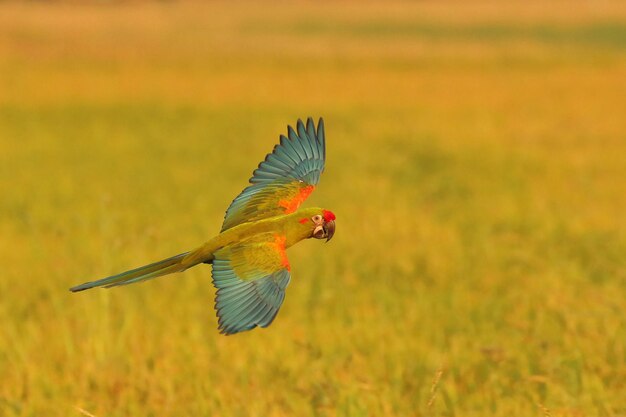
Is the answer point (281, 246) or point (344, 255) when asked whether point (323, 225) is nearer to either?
point (281, 246)

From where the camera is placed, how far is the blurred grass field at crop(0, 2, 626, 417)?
4461 millimetres

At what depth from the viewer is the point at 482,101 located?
26.4 metres

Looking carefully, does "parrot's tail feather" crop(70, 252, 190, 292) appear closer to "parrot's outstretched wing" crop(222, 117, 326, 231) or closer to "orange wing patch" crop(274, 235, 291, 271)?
"orange wing patch" crop(274, 235, 291, 271)

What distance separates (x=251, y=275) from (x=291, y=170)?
448mm

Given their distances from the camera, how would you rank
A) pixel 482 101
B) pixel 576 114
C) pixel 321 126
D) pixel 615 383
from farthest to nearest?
1. pixel 482 101
2. pixel 576 114
3. pixel 615 383
4. pixel 321 126

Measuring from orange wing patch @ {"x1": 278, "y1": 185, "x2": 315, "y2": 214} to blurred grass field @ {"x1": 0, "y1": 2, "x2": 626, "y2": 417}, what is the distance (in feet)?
3.52

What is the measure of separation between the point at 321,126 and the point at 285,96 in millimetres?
27202

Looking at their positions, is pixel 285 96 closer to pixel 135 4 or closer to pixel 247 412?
pixel 247 412

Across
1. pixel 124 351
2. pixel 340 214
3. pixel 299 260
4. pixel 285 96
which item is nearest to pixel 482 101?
pixel 285 96

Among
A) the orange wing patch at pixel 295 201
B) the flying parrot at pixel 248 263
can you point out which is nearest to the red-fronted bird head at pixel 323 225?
the flying parrot at pixel 248 263

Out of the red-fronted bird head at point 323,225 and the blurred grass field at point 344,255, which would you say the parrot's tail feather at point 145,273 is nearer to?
the red-fronted bird head at point 323,225

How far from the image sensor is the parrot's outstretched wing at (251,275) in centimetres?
182

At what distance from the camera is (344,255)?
8109 millimetres

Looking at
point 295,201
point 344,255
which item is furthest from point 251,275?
point 344,255
